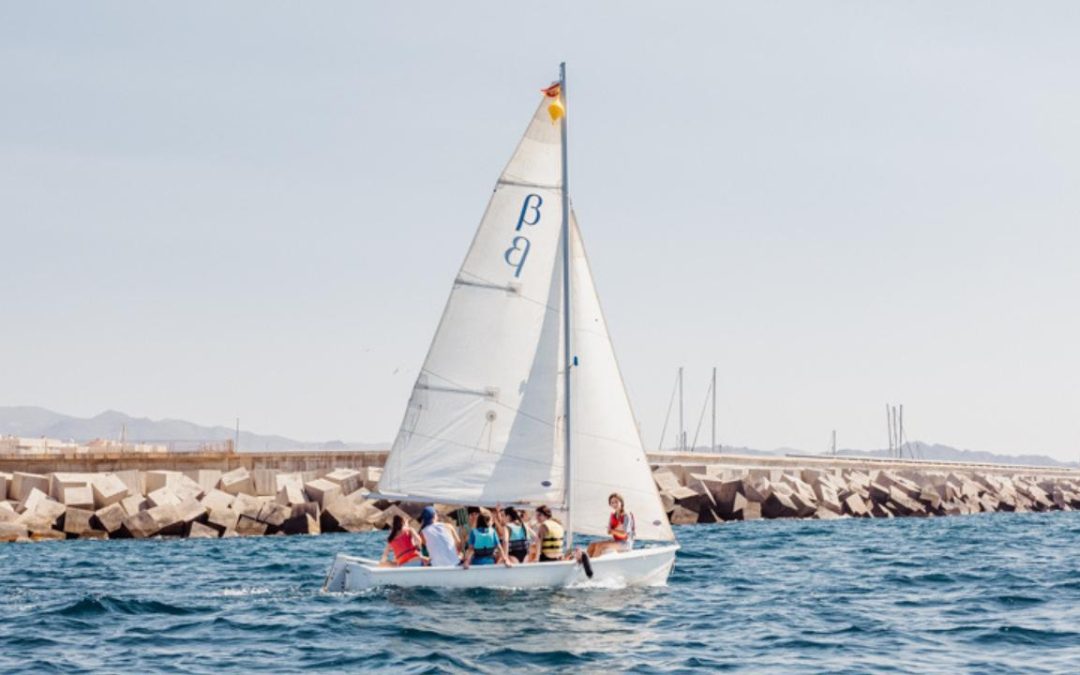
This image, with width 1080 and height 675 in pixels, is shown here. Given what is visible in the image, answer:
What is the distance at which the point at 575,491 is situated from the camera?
21.9m

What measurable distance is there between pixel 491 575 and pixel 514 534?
1.09 meters

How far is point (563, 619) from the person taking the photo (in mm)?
18203

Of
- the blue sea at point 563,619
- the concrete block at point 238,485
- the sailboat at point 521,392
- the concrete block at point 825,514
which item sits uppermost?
the sailboat at point 521,392

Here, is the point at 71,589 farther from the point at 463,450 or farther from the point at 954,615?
the point at 954,615

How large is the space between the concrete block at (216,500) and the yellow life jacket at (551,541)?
65.0 feet

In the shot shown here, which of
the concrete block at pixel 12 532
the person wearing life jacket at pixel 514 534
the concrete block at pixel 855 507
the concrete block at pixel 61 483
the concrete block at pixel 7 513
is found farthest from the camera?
the concrete block at pixel 855 507

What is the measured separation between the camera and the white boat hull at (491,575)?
20312mm

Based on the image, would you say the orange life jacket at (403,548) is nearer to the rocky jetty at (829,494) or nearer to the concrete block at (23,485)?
the concrete block at (23,485)

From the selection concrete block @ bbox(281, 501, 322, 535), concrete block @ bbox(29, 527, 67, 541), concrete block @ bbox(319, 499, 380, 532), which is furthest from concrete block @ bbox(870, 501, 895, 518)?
concrete block @ bbox(29, 527, 67, 541)

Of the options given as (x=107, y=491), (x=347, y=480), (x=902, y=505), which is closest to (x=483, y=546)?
(x=107, y=491)

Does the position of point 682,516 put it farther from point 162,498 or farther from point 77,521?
point 77,521

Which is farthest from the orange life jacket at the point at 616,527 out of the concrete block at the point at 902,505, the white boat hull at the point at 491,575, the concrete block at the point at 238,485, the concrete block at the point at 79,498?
the concrete block at the point at 902,505

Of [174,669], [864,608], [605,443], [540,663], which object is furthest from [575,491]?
[174,669]

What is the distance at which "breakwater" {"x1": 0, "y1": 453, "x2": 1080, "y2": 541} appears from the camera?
122ft
